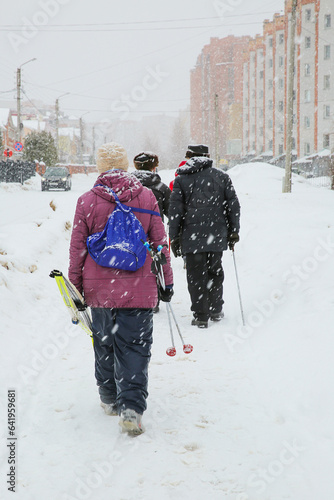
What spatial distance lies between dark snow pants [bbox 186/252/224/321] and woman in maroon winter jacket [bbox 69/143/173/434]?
2.45 m

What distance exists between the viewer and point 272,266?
6.98 meters

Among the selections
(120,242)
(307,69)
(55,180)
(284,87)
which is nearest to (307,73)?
(307,69)

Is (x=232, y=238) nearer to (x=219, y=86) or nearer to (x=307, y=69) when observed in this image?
(x=307, y=69)

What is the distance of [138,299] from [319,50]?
187 ft

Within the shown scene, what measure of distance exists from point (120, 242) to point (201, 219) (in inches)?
108

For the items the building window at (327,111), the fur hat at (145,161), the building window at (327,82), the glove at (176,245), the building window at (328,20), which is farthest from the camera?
the building window at (327,82)

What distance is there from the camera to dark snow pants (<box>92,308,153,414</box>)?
10.5 ft

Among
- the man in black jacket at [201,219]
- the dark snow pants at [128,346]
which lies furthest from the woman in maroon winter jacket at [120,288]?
the man in black jacket at [201,219]

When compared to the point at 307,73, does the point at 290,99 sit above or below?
below

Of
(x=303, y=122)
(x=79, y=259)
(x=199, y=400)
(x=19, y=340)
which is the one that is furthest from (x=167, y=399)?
(x=303, y=122)

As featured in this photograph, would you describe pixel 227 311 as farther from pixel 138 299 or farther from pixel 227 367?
pixel 138 299

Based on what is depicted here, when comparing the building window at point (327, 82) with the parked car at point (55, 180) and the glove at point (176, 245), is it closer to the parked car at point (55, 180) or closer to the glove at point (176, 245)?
the parked car at point (55, 180)

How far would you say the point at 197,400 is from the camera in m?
3.82

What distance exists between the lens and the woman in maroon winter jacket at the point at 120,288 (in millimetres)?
3172
